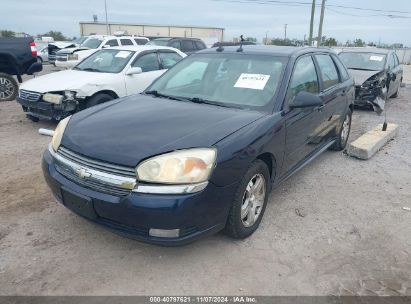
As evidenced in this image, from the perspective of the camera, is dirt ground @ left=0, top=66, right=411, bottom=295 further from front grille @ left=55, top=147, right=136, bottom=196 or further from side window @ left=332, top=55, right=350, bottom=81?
side window @ left=332, top=55, right=350, bottom=81

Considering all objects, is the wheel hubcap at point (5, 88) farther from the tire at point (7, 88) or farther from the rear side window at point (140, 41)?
the rear side window at point (140, 41)

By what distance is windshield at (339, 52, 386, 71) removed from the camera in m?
10.4

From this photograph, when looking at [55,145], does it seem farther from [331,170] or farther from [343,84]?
[343,84]

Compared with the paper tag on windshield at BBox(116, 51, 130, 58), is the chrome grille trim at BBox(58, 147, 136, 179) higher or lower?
lower

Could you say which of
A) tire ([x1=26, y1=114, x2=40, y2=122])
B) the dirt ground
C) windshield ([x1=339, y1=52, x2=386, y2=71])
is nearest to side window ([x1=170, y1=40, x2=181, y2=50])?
windshield ([x1=339, y1=52, x2=386, y2=71])

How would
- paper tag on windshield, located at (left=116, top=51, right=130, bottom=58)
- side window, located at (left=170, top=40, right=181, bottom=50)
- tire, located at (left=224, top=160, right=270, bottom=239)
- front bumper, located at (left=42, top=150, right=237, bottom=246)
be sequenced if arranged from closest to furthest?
front bumper, located at (left=42, top=150, right=237, bottom=246) < tire, located at (left=224, top=160, right=270, bottom=239) < paper tag on windshield, located at (left=116, top=51, right=130, bottom=58) < side window, located at (left=170, top=40, right=181, bottom=50)

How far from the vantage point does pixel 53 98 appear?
6566 mm

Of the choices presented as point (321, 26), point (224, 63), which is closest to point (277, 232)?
point (224, 63)

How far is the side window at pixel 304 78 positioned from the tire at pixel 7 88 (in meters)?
8.15

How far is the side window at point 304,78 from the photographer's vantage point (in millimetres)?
3861

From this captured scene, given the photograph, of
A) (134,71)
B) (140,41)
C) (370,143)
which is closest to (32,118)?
(134,71)

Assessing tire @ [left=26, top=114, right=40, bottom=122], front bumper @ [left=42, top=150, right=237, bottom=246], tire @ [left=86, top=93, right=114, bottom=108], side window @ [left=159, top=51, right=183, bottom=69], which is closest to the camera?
front bumper @ [left=42, top=150, right=237, bottom=246]

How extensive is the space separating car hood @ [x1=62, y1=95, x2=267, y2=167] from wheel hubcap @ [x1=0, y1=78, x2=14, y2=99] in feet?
23.7

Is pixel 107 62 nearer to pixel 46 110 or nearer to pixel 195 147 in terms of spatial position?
pixel 46 110
